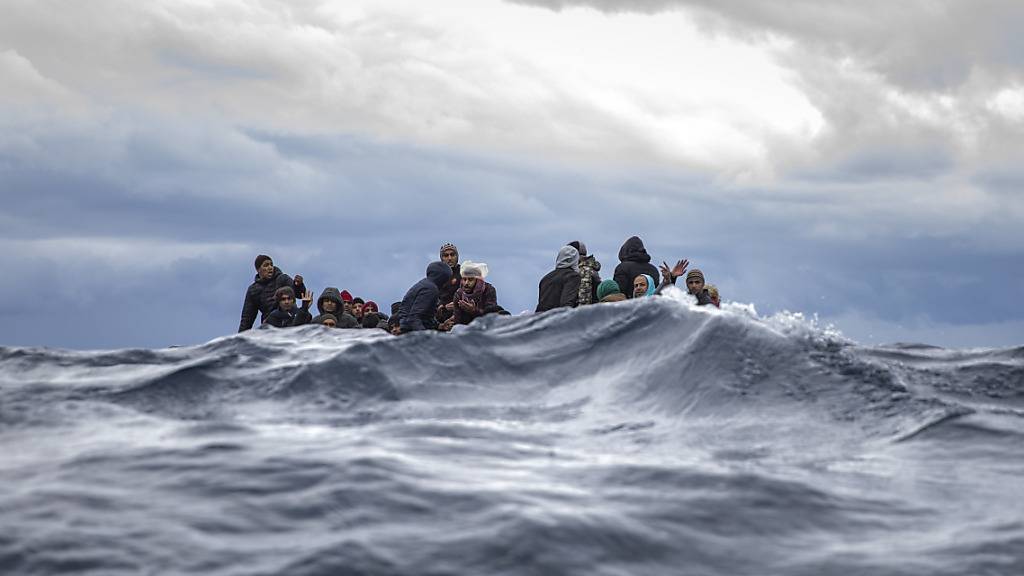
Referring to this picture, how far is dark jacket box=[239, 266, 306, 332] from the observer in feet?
51.7

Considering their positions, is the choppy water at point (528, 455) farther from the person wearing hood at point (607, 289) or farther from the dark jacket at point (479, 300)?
the dark jacket at point (479, 300)

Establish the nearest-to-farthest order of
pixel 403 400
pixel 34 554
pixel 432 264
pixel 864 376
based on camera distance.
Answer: pixel 34 554 < pixel 403 400 < pixel 864 376 < pixel 432 264

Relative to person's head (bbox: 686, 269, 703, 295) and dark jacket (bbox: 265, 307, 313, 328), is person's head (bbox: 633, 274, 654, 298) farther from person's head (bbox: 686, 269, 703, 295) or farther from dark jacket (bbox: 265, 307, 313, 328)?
dark jacket (bbox: 265, 307, 313, 328)

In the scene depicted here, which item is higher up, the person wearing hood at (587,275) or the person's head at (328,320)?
the person wearing hood at (587,275)

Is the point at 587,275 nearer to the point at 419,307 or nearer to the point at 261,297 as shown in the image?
the point at 419,307

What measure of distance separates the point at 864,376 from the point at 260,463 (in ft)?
17.4

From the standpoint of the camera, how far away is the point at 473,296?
559 inches

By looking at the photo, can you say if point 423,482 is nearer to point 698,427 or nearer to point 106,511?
point 106,511

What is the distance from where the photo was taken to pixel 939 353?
1184 centimetres

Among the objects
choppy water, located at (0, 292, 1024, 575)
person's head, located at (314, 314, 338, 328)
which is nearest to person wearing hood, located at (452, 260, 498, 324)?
person's head, located at (314, 314, 338, 328)

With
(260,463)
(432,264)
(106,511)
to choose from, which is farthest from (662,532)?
(432,264)

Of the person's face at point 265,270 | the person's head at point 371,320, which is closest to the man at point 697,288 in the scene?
the person's head at point 371,320

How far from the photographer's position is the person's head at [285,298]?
1502 centimetres

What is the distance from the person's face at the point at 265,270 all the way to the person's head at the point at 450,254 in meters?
2.73
